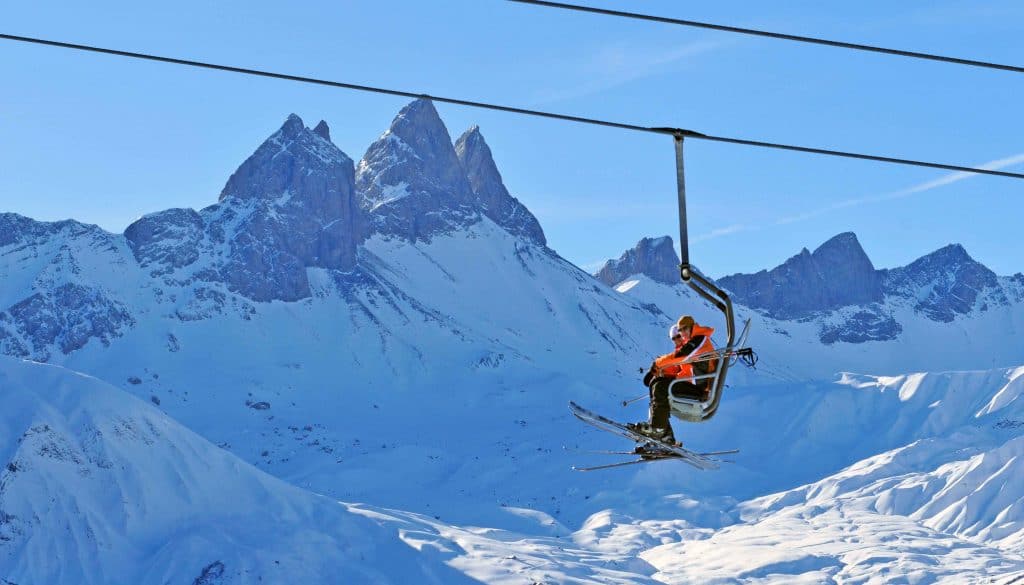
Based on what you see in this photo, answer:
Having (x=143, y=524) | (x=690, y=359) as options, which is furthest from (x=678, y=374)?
(x=143, y=524)

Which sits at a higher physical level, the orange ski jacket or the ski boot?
the orange ski jacket

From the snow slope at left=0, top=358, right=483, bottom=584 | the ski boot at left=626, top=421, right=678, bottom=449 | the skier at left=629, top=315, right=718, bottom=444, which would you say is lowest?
the ski boot at left=626, top=421, right=678, bottom=449

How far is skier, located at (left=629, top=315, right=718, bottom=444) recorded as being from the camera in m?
24.3

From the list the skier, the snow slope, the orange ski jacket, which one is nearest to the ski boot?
the skier

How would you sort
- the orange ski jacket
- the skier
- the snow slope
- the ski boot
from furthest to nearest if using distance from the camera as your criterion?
the snow slope → the ski boot → the skier → the orange ski jacket

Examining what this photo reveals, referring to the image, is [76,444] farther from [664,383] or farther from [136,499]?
[664,383]

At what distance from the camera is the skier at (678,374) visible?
79.7ft

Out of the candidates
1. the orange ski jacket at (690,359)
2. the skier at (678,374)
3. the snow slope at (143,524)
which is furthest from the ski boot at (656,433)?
the snow slope at (143,524)

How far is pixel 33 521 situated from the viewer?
18238 centimetres

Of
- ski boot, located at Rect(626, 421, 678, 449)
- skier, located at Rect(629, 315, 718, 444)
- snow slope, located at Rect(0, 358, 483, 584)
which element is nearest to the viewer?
skier, located at Rect(629, 315, 718, 444)

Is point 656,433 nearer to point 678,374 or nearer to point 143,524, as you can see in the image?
point 678,374

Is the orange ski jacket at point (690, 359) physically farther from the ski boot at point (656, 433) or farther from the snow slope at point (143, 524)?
the snow slope at point (143, 524)

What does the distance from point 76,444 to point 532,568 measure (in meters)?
62.9

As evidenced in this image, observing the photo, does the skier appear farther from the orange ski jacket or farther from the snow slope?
the snow slope
